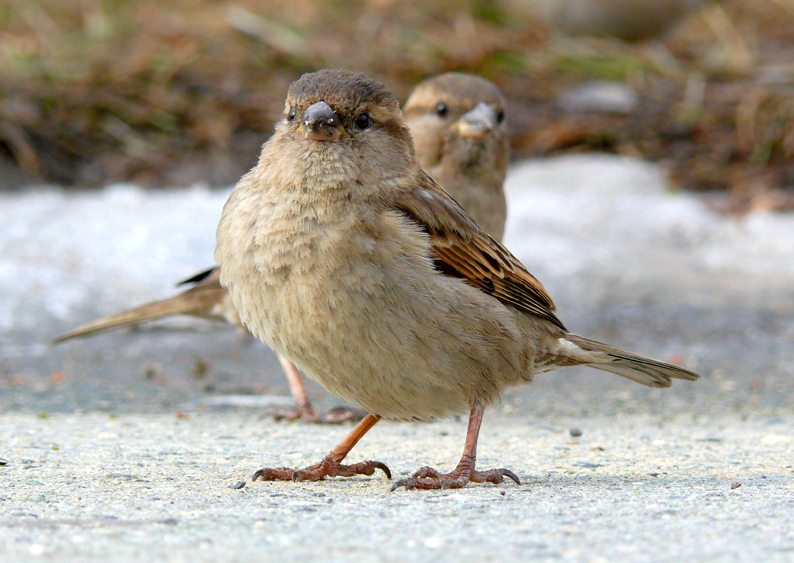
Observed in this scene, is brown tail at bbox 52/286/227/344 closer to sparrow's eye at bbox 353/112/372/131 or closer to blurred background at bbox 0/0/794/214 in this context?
sparrow's eye at bbox 353/112/372/131

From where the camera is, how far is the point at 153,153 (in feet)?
28.0

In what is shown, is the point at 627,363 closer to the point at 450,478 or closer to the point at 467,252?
the point at 467,252

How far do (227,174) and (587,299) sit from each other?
9.95ft

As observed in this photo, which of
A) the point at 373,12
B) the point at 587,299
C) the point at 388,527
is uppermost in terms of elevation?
the point at 373,12

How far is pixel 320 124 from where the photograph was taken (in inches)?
135

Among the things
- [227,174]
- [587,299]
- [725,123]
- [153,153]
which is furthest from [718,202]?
[153,153]

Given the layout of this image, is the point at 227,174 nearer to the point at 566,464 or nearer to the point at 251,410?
the point at 251,410

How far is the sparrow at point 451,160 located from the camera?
16.5ft

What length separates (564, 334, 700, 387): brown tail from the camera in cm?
402

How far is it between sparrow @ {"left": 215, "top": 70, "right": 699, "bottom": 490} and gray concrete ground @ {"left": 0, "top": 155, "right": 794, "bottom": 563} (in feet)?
1.06

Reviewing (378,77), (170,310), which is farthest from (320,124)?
(378,77)

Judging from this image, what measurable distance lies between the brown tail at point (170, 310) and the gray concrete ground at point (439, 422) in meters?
0.35

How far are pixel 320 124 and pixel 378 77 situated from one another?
5.78 metres

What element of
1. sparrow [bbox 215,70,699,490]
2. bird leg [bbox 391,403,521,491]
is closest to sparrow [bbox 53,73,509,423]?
sparrow [bbox 215,70,699,490]
